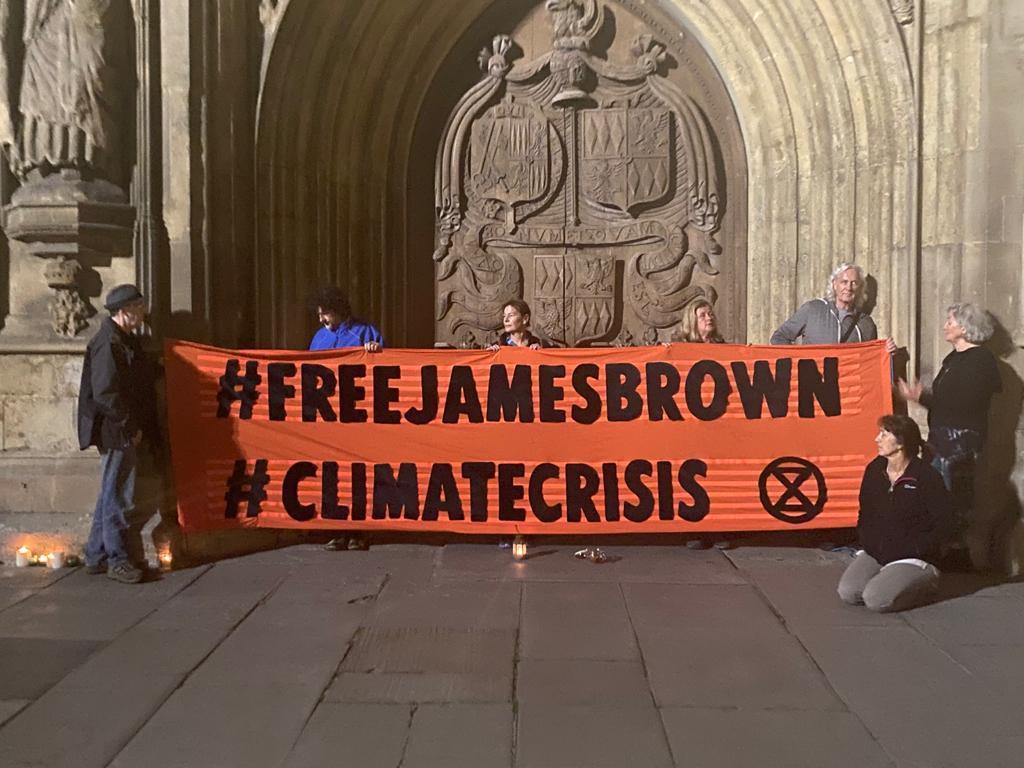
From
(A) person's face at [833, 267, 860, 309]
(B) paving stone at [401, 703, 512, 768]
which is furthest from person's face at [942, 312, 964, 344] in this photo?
(B) paving stone at [401, 703, 512, 768]

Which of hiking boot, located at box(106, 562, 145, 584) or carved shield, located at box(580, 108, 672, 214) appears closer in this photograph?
hiking boot, located at box(106, 562, 145, 584)

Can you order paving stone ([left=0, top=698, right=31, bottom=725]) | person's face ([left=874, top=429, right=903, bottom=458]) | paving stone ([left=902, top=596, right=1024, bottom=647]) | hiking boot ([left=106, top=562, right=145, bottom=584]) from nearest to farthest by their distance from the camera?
paving stone ([left=0, top=698, right=31, bottom=725])
paving stone ([left=902, top=596, right=1024, bottom=647])
person's face ([left=874, top=429, right=903, bottom=458])
hiking boot ([left=106, top=562, right=145, bottom=584])

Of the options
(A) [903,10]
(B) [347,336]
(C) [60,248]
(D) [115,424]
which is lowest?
(D) [115,424]

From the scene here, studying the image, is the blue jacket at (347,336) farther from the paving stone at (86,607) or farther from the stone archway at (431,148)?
the paving stone at (86,607)

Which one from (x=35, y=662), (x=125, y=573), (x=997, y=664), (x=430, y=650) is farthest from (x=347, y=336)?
(x=997, y=664)

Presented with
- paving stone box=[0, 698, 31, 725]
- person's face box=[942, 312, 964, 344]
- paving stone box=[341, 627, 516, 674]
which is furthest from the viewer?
person's face box=[942, 312, 964, 344]

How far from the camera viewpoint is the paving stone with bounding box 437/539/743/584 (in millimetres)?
5301

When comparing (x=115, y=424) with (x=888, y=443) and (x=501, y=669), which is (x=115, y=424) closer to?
(x=501, y=669)

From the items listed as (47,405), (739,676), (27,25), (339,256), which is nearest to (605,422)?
(739,676)

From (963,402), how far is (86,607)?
16.8ft

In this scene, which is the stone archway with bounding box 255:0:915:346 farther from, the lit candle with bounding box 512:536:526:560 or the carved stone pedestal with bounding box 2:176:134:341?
the lit candle with bounding box 512:536:526:560

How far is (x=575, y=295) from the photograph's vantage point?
301 inches

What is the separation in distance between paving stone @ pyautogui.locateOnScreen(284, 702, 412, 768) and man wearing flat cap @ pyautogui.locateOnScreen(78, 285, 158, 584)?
237 centimetres

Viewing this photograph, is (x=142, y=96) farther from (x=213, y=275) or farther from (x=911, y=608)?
(x=911, y=608)
